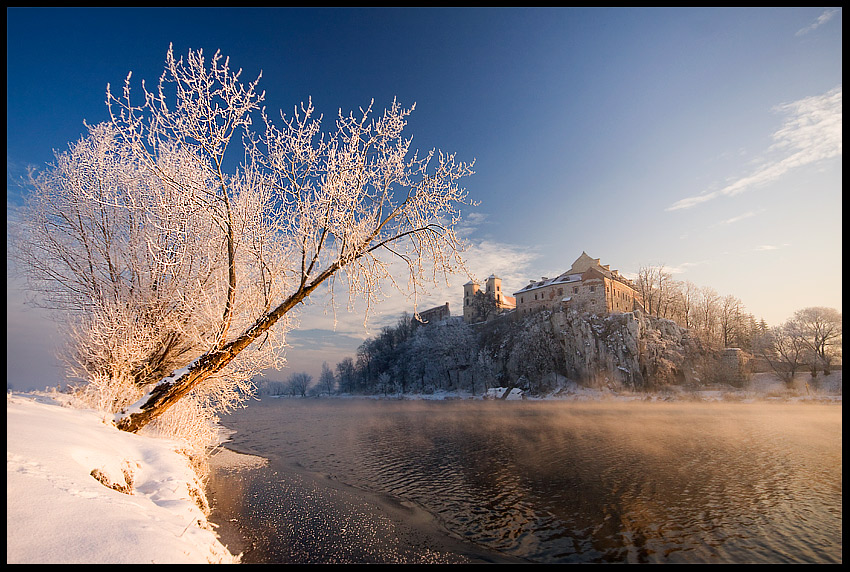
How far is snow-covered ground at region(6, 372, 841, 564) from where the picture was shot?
11.1ft

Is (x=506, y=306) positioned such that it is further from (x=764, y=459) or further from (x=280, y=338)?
(x=280, y=338)

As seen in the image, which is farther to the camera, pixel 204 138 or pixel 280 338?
pixel 280 338

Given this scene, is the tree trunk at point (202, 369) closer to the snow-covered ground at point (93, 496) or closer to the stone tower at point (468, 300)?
the snow-covered ground at point (93, 496)

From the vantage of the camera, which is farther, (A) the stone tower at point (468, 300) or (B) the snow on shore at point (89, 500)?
(A) the stone tower at point (468, 300)

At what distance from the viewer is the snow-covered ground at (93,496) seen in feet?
11.1

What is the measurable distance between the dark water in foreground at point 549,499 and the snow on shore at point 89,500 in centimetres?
262

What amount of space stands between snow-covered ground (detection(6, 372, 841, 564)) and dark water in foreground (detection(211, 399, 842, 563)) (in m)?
2.63

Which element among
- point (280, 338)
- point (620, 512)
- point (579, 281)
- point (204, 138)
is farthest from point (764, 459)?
point (579, 281)

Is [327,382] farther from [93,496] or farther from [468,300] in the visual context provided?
[93,496]

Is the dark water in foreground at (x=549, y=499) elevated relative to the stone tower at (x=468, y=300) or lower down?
lower down

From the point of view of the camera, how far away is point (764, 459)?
1762 cm

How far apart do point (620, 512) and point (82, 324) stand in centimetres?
1551

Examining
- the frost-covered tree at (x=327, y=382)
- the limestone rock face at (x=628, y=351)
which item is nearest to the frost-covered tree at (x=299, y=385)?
the frost-covered tree at (x=327, y=382)

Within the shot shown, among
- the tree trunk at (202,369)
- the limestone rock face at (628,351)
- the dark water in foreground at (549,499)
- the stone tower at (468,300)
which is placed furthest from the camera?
the stone tower at (468,300)
